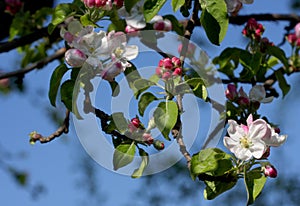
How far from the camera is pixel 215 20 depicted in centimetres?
104

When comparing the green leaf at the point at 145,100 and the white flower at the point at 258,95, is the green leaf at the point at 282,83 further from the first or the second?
the green leaf at the point at 145,100

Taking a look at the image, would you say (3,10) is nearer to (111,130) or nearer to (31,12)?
(31,12)

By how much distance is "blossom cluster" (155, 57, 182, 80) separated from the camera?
1.09 m

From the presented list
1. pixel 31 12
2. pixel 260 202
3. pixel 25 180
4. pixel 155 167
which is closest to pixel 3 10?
pixel 31 12

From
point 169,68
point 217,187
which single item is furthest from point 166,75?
point 217,187

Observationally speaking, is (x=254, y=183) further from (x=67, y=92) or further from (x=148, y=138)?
(x=67, y=92)

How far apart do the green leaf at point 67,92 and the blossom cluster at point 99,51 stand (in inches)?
1.9

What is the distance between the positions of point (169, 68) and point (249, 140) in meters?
0.21

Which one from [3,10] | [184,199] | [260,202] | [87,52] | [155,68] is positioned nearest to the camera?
[87,52]

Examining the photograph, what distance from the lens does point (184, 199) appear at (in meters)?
4.50

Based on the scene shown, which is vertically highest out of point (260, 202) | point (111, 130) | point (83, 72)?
point (83, 72)

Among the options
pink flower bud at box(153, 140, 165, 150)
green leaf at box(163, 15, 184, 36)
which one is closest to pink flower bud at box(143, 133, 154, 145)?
pink flower bud at box(153, 140, 165, 150)

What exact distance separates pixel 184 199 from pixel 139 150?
347 cm

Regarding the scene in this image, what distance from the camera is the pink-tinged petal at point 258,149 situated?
103cm
